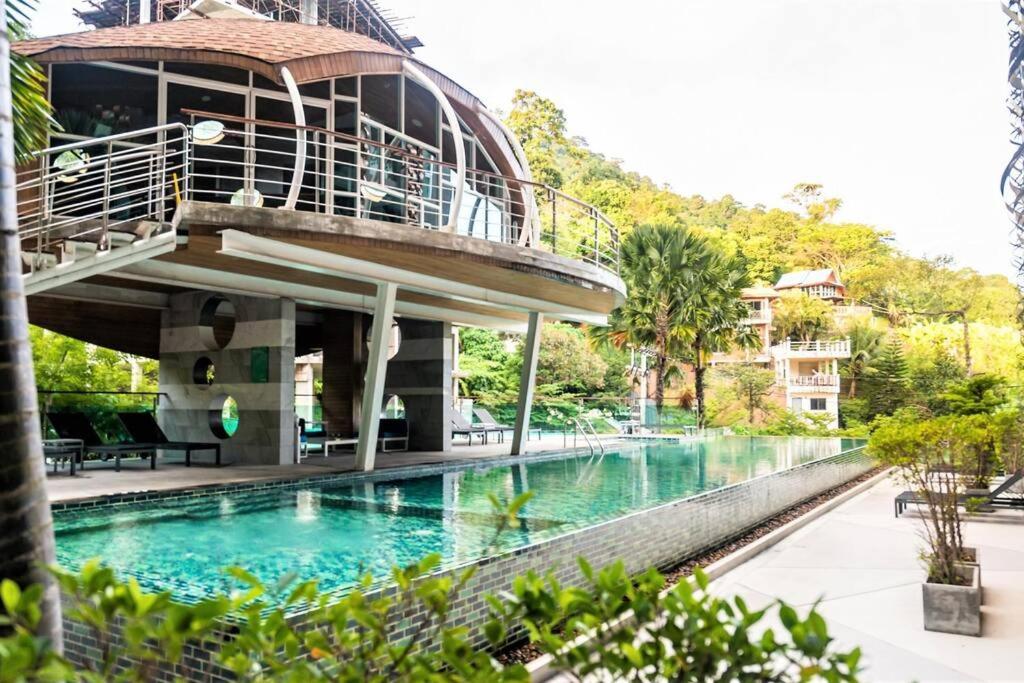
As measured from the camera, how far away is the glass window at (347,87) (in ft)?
45.5

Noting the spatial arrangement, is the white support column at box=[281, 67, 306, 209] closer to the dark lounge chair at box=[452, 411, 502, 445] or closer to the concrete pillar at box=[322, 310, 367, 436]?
the concrete pillar at box=[322, 310, 367, 436]

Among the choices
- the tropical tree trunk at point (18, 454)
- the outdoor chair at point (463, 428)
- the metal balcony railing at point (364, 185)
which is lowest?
the outdoor chair at point (463, 428)

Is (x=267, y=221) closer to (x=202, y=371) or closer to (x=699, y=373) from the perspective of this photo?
(x=202, y=371)

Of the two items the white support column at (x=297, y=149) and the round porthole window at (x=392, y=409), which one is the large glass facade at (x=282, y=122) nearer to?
the white support column at (x=297, y=149)

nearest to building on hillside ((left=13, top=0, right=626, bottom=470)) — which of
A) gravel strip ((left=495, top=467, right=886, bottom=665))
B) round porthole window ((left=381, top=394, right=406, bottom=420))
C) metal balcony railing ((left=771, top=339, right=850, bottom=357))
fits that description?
round porthole window ((left=381, top=394, right=406, bottom=420))

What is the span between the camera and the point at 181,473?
11.9 meters

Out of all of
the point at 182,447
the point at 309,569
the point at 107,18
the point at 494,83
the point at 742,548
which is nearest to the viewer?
the point at 309,569

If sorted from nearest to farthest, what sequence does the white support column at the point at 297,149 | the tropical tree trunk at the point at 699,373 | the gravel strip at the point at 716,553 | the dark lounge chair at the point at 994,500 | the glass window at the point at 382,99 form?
the gravel strip at the point at 716,553 < the white support column at the point at 297,149 < the dark lounge chair at the point at 994,500 < the glass window at the point at 382,99 < the tropical tree trunk at the point at 699,373

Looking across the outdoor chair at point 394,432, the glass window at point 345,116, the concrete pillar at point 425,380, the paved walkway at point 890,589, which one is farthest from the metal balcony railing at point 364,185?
the paved walkway at point 890,589

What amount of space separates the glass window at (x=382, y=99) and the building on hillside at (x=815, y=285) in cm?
4544

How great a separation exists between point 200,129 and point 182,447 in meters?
5.55

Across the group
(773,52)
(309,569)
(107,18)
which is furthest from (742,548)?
(773,52)

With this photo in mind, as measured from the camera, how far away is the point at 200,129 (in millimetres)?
9672

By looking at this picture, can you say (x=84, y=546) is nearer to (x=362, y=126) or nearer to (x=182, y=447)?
(x=182, y=447)
